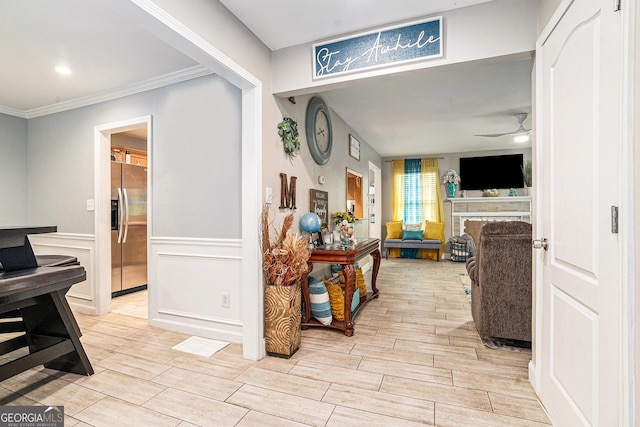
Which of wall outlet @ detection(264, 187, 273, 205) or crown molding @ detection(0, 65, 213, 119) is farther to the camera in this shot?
crown molding @ detection(0, 65, 213, 119)

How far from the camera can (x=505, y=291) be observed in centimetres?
249

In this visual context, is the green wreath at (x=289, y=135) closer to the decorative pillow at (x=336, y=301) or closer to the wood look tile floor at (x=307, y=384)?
the decorative pillow at (x=336, y=301)

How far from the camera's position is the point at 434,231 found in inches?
273

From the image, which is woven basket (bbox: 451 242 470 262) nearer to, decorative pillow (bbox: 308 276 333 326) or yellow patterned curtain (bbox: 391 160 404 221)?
yellow patterned curtain (bbox: 391 160 404 221)

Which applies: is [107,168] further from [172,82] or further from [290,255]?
[290,255]

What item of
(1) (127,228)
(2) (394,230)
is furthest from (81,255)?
(2) (394,230)

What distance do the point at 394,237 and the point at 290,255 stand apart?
5228 millimetres

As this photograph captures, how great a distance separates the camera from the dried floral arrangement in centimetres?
231

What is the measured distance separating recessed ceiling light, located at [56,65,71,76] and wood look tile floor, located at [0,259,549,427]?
7.83 feet

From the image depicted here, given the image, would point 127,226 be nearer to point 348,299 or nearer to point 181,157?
point 181,157

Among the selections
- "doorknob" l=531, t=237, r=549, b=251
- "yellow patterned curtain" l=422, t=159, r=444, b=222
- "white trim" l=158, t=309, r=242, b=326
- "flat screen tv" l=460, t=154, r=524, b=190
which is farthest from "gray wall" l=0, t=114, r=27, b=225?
"flat screen tv" l=460, t=154, r=524, b=190

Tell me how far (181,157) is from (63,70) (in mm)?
1289

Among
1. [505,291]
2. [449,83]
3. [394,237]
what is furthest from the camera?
[394,237]

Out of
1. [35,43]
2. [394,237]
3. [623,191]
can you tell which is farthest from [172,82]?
[394,237]
